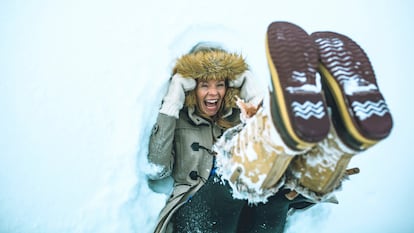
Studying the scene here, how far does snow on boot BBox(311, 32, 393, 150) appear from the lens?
885mm

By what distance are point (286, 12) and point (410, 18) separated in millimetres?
951

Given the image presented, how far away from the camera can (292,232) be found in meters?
1.81

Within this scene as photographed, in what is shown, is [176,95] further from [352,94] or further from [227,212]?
[352,94]

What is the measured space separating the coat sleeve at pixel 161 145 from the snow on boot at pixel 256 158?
37 cm

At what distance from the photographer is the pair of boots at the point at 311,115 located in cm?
88

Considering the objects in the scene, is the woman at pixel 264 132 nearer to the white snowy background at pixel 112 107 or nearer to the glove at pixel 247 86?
the glove at pixel 247 86

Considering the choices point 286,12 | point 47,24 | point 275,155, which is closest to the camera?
point 275,155

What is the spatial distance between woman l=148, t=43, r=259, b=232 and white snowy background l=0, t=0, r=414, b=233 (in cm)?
13

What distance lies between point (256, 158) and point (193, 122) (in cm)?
66

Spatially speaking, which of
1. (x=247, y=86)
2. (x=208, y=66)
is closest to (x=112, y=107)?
(x=208, y=66)

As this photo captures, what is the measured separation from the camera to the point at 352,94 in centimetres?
91

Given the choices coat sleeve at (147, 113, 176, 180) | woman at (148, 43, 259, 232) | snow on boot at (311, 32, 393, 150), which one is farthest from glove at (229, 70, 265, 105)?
snow on boot at (311, 32, 393, 150)

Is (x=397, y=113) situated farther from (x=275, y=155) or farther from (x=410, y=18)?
(x=275, y=155)

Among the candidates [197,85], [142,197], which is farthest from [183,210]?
[197,85]
